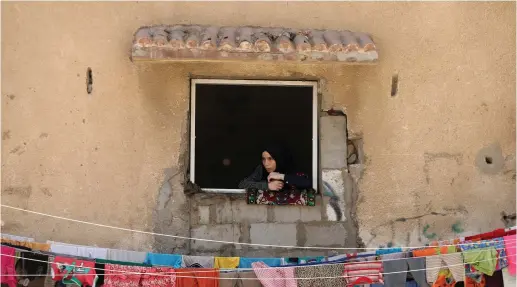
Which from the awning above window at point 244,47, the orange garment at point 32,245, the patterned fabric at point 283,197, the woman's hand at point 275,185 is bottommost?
the orange garment at point 32,245

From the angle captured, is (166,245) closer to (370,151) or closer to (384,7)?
(370,151)

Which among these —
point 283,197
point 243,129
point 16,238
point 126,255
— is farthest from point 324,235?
point 243,129

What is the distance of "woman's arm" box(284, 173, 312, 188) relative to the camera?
6.99 metres

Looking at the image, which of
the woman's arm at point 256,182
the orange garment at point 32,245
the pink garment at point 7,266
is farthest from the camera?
the woman's arm at point 256,182

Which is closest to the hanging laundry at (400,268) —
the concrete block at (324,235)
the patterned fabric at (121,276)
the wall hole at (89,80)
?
the concrete block at (324,235)

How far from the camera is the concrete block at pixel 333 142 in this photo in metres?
6.97

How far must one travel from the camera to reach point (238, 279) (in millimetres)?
6281

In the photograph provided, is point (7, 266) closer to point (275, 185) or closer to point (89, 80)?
point (89, 80)

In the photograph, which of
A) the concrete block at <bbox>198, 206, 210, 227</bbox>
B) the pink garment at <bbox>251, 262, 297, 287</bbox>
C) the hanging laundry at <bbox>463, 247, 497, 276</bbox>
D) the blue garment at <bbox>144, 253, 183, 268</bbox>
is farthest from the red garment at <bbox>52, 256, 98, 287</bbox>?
the hanging laundry at <bbox>463, 247, 497, 276</bbox>

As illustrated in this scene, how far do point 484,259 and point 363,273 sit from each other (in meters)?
Answer: 0.90

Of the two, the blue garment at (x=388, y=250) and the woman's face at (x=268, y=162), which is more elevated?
the woman's face at (x=268, y=162)

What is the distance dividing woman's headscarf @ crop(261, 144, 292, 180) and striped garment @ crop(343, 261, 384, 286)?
124cm

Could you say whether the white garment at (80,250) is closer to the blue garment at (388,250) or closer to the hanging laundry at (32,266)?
the hanging laundry at (32,266)

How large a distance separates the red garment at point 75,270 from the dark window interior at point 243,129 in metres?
1.76
